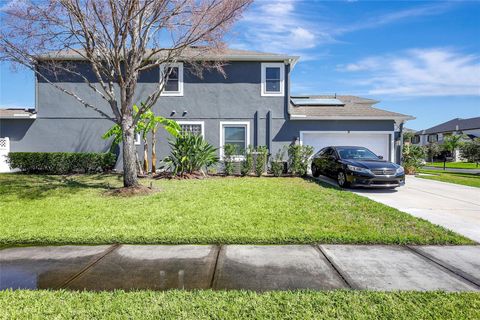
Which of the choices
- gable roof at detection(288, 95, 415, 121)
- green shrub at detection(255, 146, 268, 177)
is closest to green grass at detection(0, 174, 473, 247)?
green shrub at detection(255, 146, 268, 177)

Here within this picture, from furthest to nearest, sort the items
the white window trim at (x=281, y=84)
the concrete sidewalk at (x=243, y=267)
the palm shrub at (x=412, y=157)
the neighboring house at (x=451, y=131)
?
the neighboring house at (x=451, y=131) → the palm shrub at (x=412, y=157) → the white window trim at (x=281, y=84) → the concrete sidewalk at (x=243, y=267)

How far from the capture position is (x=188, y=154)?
39.9 feet

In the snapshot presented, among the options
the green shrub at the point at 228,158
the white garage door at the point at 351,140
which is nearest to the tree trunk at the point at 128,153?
the green shrub at the point at 228,158

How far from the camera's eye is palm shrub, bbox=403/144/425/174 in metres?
15.1

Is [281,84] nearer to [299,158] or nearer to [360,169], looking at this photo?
[299,158]

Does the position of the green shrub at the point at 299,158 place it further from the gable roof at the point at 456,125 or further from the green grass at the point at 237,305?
the gable roof at the point at 456,125

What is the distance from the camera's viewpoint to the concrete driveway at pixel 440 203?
19.3ft

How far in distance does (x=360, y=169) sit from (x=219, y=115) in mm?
7774

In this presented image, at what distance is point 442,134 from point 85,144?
65611 millimetres

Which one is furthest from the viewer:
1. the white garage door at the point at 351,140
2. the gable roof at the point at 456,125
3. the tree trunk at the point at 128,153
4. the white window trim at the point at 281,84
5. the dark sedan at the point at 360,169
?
the gable roof at the point at 456,125

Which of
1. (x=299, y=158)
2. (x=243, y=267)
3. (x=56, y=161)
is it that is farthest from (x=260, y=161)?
(x=56, y=161)

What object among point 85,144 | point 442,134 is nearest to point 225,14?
point 85,144

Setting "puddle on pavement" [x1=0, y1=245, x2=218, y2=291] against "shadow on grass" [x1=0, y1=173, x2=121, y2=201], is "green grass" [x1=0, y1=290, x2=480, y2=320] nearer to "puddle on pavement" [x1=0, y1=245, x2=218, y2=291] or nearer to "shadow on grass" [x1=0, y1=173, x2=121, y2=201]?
"puddle on pavement" [x1=0, y1=245, x2=218, y2=291]

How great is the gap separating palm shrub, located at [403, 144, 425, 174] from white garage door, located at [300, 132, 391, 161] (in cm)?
109
